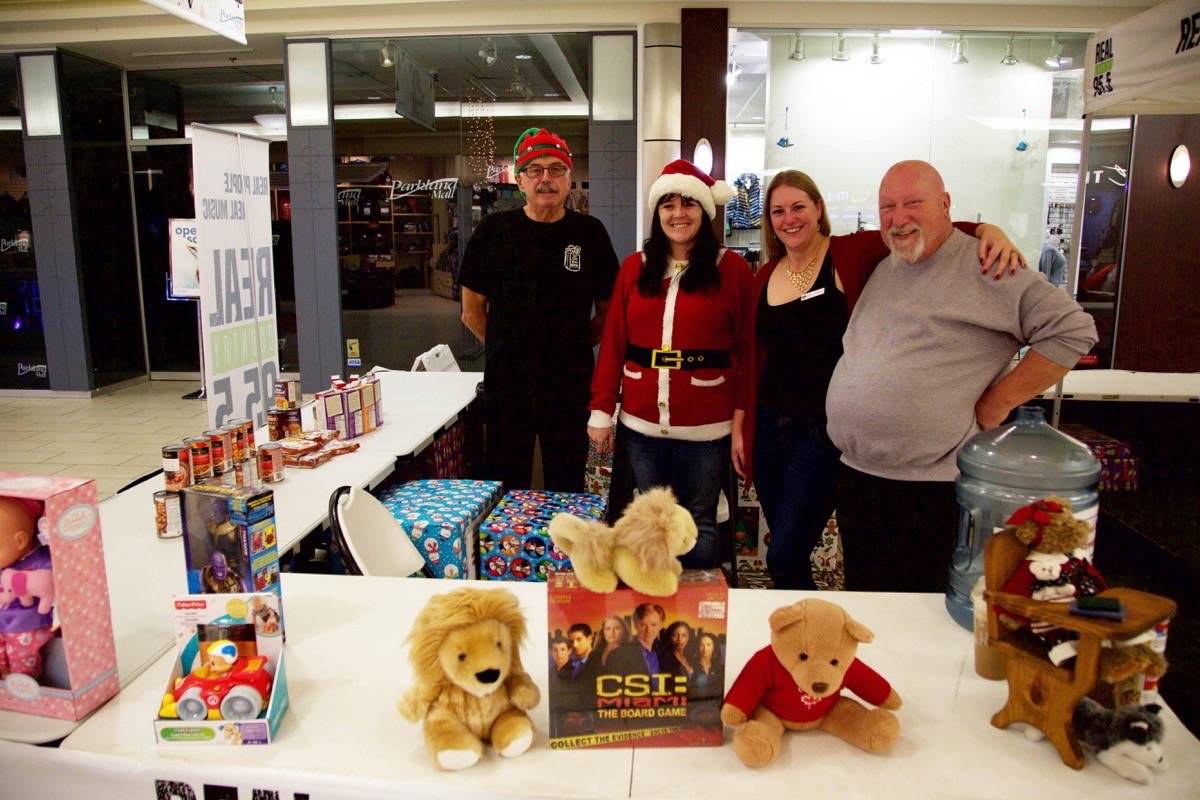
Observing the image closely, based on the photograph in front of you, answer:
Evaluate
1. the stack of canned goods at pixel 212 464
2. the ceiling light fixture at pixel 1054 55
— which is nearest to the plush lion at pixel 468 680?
the stack of canned goods at pixel 212 464

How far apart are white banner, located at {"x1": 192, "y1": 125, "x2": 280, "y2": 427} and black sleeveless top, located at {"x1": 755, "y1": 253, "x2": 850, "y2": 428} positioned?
8.21ft

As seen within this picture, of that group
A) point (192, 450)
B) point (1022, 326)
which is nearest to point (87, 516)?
point (192, 450)

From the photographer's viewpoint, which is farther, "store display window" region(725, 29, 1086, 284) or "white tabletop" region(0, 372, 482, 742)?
"store display window" region(725, 29, 1086, 284)

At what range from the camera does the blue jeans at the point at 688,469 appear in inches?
107

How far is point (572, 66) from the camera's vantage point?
23.7 ft

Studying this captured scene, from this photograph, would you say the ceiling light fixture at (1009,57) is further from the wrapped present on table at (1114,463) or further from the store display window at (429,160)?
the wrapped present on table at (1114,463)

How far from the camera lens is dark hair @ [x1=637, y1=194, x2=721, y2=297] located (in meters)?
2.60

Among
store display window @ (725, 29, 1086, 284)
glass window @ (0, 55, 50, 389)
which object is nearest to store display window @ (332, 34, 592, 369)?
store display window @ (725, 29, 1086, 284)

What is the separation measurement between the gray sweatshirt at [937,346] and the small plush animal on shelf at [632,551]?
1063 mm

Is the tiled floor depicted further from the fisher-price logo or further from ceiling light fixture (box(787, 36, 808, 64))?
ceiling light fixture (box(787, 36, 808, 64))

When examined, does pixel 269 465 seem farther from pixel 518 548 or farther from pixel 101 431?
pixel 101 431

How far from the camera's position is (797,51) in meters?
6.85

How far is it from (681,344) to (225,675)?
1644mm

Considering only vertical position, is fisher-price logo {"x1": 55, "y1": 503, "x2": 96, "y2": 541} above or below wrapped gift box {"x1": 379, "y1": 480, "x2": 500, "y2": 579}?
above
